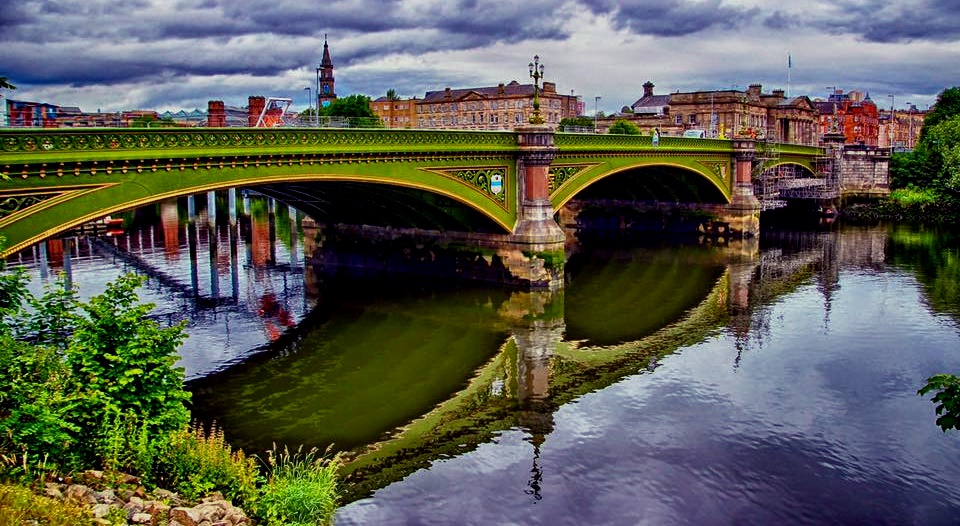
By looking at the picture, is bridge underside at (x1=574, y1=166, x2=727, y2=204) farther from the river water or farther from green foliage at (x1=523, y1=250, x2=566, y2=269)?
green foliage at (x1=523, y1=250, x2=566, y2=269)

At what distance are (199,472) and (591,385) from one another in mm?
14522

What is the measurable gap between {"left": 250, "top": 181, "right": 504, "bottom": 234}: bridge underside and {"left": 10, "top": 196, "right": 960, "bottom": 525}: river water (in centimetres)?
313

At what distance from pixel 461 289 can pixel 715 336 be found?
13.4m

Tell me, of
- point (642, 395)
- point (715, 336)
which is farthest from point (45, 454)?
point (715, 336)

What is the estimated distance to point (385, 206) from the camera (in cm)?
4175

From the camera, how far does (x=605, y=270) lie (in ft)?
163

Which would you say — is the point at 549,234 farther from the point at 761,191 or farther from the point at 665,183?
the point at 761,191

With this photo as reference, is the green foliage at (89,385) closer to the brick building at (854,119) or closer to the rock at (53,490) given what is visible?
the rock at (53,490)

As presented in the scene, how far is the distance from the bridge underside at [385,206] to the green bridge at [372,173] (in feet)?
0.28

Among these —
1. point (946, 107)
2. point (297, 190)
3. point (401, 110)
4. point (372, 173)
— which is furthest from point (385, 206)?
point (401, 110)

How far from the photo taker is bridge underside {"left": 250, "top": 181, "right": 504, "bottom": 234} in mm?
38000

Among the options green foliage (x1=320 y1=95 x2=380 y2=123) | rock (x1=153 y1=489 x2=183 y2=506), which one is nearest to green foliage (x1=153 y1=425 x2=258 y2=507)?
rock (x1=153 y1=489 x2=183 y2=506)

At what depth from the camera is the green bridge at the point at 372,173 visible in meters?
22.0

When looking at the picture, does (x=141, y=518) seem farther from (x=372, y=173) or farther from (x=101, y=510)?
(x=372, y=173)
